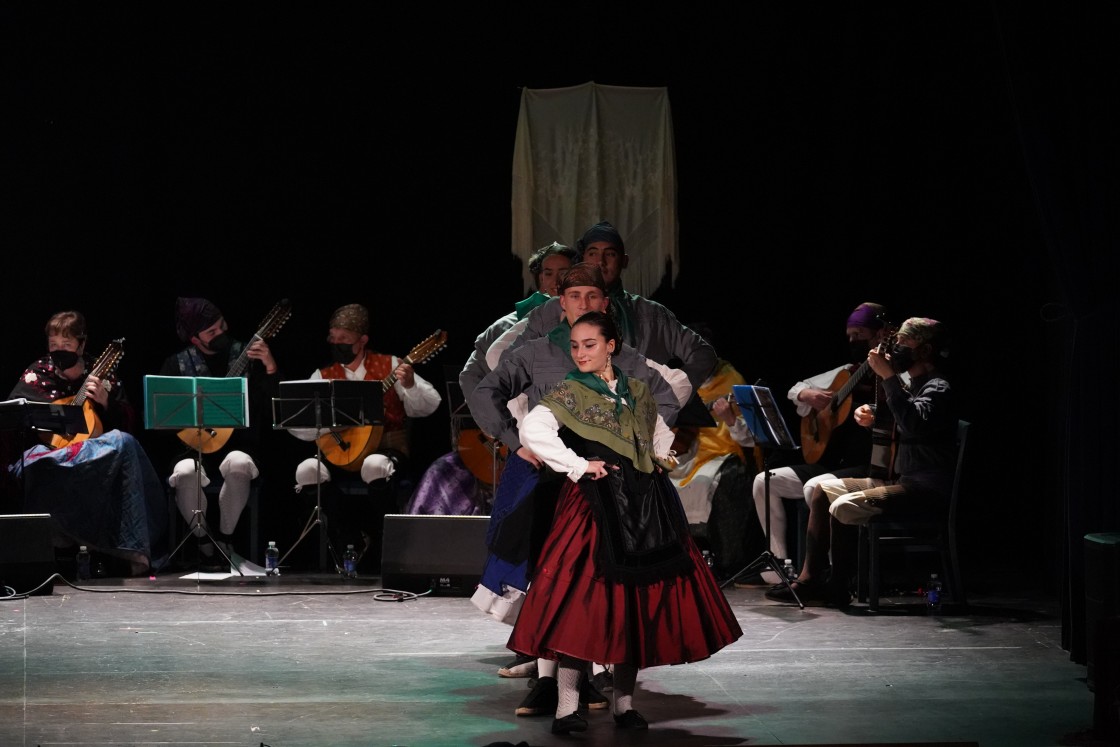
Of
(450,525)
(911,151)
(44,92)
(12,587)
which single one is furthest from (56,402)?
(911,151)

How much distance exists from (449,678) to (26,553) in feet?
9.40

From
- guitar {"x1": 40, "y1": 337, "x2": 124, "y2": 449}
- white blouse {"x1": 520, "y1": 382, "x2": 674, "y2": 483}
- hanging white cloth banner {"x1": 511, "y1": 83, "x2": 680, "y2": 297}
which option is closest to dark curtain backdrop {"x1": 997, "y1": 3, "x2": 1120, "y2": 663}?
white blouse {"x1": 520, "y1": 382, "x2": 674, "y2": 483}

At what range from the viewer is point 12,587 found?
693cm

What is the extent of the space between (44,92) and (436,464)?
9.79 ft

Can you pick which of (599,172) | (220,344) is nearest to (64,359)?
(220,344)

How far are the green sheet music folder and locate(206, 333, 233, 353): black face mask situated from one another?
0.88 meters

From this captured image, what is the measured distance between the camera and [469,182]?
852 centimetres

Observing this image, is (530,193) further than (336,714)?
Yes

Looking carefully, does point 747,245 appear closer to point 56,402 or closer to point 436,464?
point 436,464

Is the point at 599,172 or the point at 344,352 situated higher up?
the point at 599,172

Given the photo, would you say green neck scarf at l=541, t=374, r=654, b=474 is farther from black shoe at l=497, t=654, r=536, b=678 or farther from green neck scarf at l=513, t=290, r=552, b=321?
green neck scarf at l=513, t=290, r=552, b=321

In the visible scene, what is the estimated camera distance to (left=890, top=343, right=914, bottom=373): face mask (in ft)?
21.3

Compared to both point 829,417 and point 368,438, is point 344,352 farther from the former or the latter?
point 829,417

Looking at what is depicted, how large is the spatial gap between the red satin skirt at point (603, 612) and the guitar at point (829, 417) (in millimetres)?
3260
